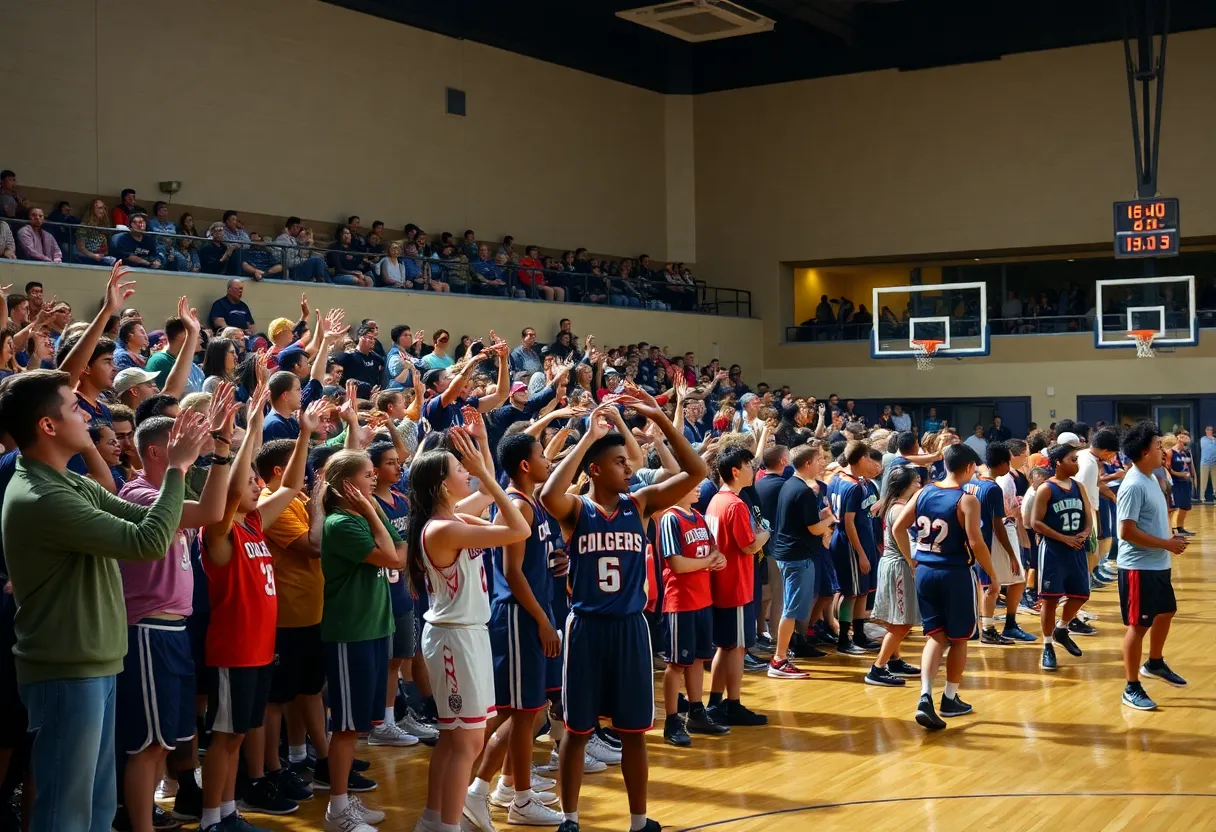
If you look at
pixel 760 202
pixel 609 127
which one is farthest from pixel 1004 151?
pixel 609 127

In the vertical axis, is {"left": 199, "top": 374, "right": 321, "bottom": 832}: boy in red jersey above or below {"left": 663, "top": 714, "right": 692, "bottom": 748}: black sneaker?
above

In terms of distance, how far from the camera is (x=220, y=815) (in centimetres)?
536

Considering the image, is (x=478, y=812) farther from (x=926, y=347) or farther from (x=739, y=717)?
(x=926, y=347)

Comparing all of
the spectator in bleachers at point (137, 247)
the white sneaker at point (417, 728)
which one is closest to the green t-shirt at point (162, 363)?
the white sneaker at point (417, 728)

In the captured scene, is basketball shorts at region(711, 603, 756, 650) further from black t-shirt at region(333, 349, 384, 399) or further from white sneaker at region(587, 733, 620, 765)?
black t-shirt at region(333, 349, 384, 399)

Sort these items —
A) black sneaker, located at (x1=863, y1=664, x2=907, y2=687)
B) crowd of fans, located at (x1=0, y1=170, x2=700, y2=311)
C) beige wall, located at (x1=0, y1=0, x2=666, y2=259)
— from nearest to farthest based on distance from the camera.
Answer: black sneaker, located at (x1=863, y1=664, x2=907, y2=687), crowd of fans, located at (x1=0, y1=170, x2=700, y2=311), beige wall, located at (x1=0, y1=0, x2=666, y2=259)

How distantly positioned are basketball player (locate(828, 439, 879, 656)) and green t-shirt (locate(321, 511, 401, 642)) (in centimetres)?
531

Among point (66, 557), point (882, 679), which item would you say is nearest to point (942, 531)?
point (882, 679)

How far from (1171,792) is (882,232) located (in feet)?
70.9

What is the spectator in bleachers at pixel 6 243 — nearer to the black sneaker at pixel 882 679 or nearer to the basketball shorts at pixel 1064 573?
the black sneaker at pixel 882 679

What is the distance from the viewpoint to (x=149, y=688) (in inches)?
197

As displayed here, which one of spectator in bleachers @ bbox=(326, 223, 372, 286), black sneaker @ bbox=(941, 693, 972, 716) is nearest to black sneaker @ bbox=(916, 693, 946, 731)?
black sneaker @ bbox=(941, 693, 972, 716)

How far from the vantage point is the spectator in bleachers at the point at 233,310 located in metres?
14.6

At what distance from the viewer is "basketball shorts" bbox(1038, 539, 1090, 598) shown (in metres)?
9.76
